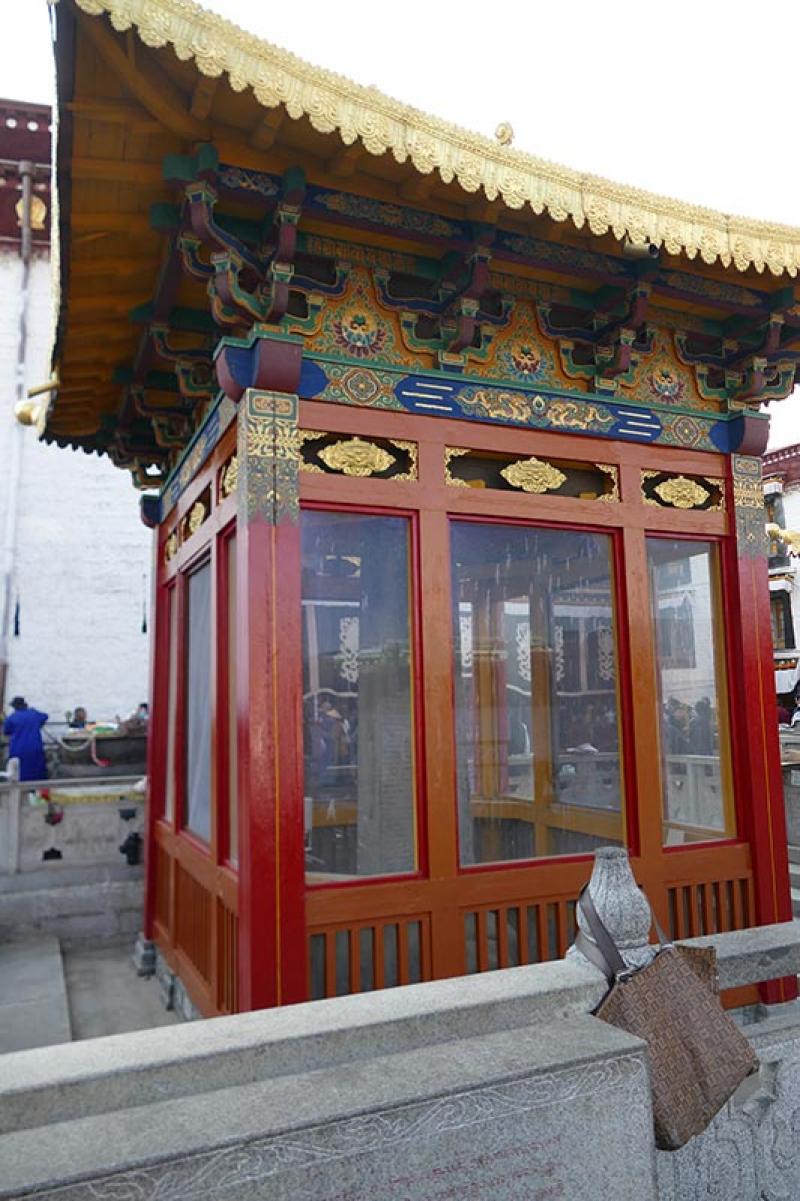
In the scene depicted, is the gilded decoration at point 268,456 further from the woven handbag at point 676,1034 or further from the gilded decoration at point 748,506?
the gilded decoration at point 748,506

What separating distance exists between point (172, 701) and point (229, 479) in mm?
2308

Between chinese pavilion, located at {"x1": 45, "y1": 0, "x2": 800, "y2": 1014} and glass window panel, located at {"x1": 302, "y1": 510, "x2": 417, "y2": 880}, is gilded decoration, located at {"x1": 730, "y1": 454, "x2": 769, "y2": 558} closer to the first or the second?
chinese pavilion, located at {"x1": 45, "y1": 0, "x2": 800, "y2": 1014}

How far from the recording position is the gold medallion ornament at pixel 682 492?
4852mm

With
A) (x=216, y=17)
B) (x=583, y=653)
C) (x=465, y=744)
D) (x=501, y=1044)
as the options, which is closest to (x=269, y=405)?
(x=216, y=17)

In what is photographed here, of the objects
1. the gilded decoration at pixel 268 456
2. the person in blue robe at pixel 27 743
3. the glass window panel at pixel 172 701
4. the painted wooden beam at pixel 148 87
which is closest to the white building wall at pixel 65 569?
the person in blue robe at pixel 27 743

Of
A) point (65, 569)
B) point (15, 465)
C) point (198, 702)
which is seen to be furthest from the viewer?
point (65, 569)

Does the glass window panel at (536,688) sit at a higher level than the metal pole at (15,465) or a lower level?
lower

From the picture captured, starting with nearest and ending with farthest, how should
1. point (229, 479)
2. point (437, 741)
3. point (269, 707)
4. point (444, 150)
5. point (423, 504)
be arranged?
point (444, 150) → point (269, 707) → point (437, 741) → point (423, 504) → point (229, 479)

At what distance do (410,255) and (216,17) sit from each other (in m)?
1.55

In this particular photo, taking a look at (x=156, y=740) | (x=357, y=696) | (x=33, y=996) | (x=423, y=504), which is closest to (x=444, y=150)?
(x=423, y=504)

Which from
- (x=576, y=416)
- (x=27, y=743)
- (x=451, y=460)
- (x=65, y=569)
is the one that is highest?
(x=65, y=569)

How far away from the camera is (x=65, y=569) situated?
51.5 feet

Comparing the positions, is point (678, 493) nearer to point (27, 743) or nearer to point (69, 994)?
point (69, 994)

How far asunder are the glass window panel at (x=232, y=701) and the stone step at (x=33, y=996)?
1.51 metres
